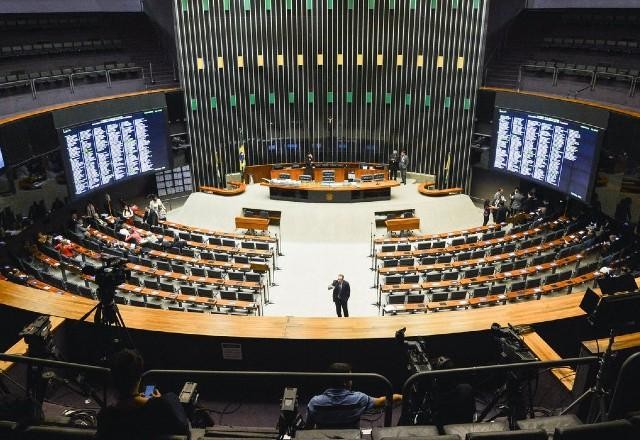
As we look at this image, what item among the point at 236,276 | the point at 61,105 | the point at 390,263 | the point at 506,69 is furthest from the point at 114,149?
the point at 506,69

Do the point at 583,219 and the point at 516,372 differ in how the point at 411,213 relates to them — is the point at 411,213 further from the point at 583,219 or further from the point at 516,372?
the point at 516,372

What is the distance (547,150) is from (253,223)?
8439 millimetres

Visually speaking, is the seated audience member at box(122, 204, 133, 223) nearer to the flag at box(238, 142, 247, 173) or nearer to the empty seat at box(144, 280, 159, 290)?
the empty seat at box(144, 280, 159, 290)

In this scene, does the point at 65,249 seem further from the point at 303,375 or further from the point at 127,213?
the point at 303,375

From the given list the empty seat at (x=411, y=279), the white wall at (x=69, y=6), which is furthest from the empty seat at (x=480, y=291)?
the white wall at (x=69, y=6)

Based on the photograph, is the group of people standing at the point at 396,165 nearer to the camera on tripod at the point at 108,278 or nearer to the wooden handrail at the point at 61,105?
the wooden handrail at the point at 61,105

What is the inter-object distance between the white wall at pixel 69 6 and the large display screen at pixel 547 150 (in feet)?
39.8

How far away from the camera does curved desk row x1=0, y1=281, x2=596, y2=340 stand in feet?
14.8

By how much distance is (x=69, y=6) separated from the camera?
13820 mm

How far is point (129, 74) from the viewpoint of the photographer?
1603 cm

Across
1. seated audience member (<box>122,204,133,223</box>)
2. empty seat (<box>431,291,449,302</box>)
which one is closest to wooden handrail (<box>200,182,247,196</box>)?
seated audience member (<box>122,204,133,223</box>)

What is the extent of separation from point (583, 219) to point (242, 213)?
9732 millimetres

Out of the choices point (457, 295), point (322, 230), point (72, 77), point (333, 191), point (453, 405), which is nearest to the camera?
point (453, 405)

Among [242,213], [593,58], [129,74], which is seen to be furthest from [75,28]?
[593,58]
